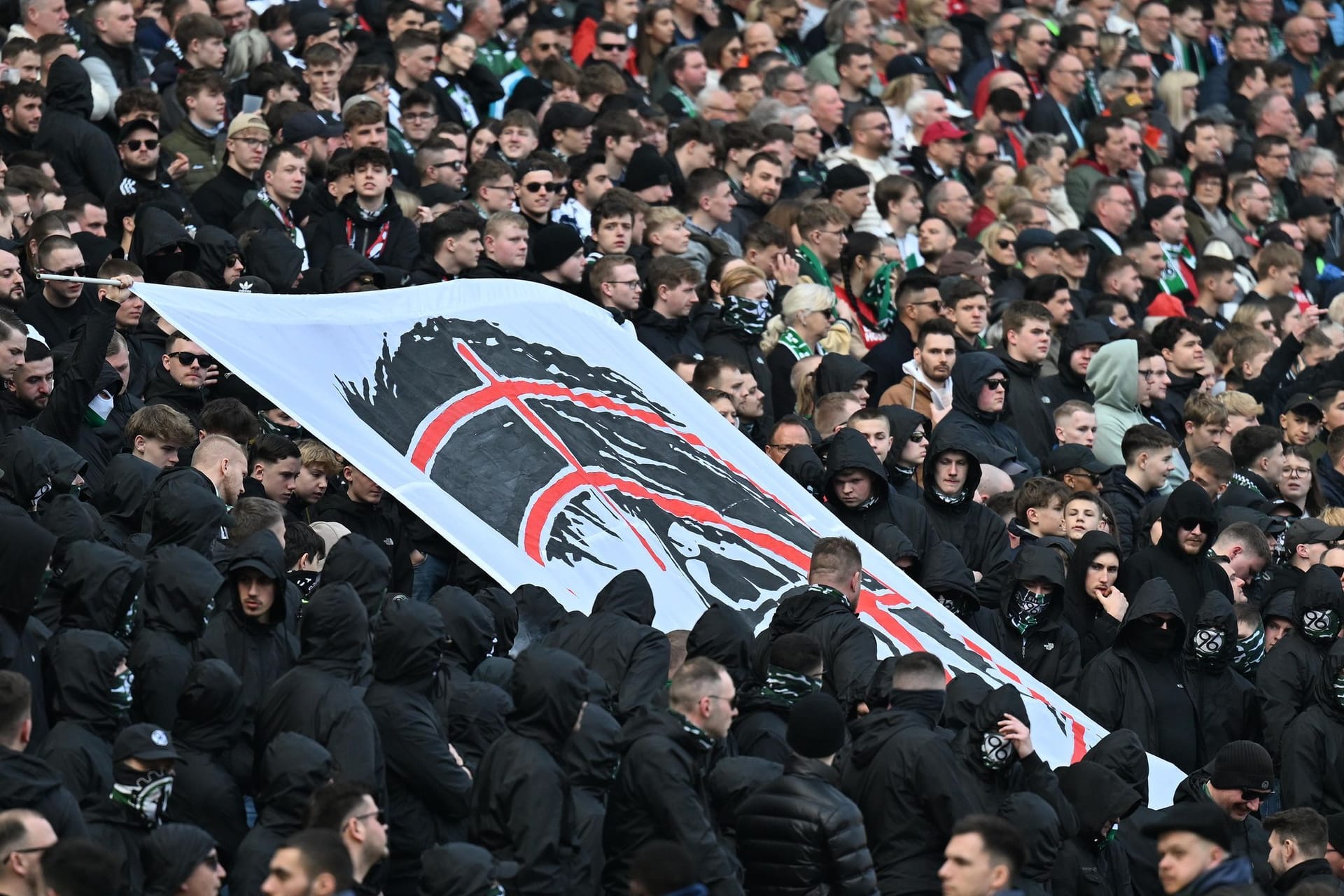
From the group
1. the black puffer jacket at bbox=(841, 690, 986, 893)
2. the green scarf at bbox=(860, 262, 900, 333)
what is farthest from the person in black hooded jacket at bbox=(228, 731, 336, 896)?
the green scarf at bbox=(860, 262, 900, 333)

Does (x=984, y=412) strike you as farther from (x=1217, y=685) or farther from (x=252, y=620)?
(x=252, y=620)

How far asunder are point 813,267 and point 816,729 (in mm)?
7051

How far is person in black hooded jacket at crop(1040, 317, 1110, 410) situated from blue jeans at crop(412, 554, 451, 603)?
15.9ft

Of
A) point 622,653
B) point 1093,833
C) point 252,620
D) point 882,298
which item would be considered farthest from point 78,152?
point 1093,833

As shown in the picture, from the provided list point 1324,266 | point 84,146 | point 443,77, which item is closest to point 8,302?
point 84,146

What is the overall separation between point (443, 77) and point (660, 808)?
31.7 ft

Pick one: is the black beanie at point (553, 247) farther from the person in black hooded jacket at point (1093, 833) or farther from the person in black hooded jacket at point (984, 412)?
the person in black hooded jacket at point (1093, 833)

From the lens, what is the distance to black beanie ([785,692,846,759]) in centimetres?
833

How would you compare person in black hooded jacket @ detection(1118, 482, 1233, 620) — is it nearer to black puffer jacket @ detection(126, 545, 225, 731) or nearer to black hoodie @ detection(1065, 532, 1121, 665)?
black hoodie @ detection(1065, 532, 1121, 665)

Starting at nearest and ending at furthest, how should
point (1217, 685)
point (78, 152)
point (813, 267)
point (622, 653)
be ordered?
point (622, 653) < point (1217, 685) < point (78, 152) < point (813, 267)

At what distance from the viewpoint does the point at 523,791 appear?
26.6 ft

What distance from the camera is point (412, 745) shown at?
27.7 ft

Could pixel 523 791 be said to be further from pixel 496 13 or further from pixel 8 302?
pixel 496 13

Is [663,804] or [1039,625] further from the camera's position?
[1039,625]
